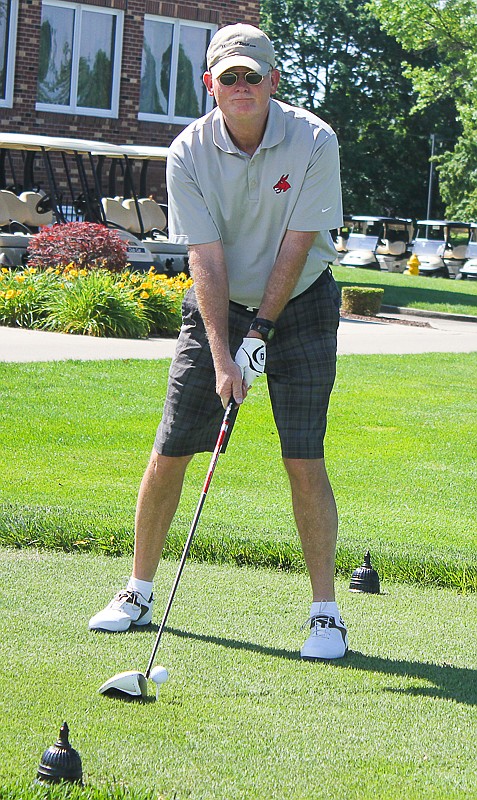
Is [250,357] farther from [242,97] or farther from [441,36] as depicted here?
[441,36]

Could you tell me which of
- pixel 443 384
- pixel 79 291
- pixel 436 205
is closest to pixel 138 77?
pixel 79 291

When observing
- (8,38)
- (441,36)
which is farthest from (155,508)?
(441,36)

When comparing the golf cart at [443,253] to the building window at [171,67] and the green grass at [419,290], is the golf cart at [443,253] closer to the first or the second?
the green grass at [419,290]

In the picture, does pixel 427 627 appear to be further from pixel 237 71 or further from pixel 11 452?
pixel 11 452

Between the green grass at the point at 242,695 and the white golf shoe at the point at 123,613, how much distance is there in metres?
0.05

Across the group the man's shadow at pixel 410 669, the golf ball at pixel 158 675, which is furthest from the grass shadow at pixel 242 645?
the golf ball at pixel 158 675

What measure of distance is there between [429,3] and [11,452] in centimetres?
3249

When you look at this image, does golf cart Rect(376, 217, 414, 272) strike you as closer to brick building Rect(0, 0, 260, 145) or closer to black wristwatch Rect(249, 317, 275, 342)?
brick building Rect(0, 0, 260, 145)

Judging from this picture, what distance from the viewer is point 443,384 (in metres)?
12.3

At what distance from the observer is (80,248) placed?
15.8m

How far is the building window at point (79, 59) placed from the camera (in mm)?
23044

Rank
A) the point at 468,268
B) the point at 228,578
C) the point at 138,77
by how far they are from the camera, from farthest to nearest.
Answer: the point at 468,268 < the point at 138,77 < the point at 228,578

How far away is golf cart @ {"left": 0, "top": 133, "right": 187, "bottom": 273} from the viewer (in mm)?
17984

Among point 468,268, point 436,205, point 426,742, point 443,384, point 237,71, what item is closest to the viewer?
point 426,742
